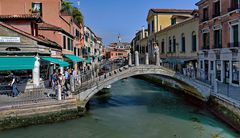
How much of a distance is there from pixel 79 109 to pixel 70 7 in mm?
20796

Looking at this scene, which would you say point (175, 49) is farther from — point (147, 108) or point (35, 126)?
point (35, 126)

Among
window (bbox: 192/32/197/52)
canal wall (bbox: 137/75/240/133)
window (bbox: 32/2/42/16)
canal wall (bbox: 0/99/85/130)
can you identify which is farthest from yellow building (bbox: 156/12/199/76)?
window (bbox: 32/2/42/16)

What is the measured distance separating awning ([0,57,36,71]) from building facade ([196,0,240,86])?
1174 centimetres

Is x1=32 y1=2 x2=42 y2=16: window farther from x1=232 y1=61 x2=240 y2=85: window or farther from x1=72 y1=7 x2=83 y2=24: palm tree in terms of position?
x1=232 y1=61 x2=240 y2=85: window

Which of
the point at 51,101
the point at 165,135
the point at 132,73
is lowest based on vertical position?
the point at 165,135

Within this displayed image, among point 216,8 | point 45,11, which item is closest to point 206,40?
point 216,8

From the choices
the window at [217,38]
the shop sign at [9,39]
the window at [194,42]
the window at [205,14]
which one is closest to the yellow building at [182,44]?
the window at [194,42]

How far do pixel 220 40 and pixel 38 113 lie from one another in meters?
14.4

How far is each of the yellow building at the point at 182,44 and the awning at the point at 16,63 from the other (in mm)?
11475

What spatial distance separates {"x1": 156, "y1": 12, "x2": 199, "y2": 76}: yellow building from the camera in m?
24.5

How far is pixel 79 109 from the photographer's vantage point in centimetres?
1516

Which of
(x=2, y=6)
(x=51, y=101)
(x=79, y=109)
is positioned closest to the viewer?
(x=51, y=101)

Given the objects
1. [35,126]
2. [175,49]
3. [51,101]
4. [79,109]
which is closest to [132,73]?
[79,109]

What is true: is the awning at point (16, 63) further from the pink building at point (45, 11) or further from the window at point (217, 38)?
the window at point (217, 38)
